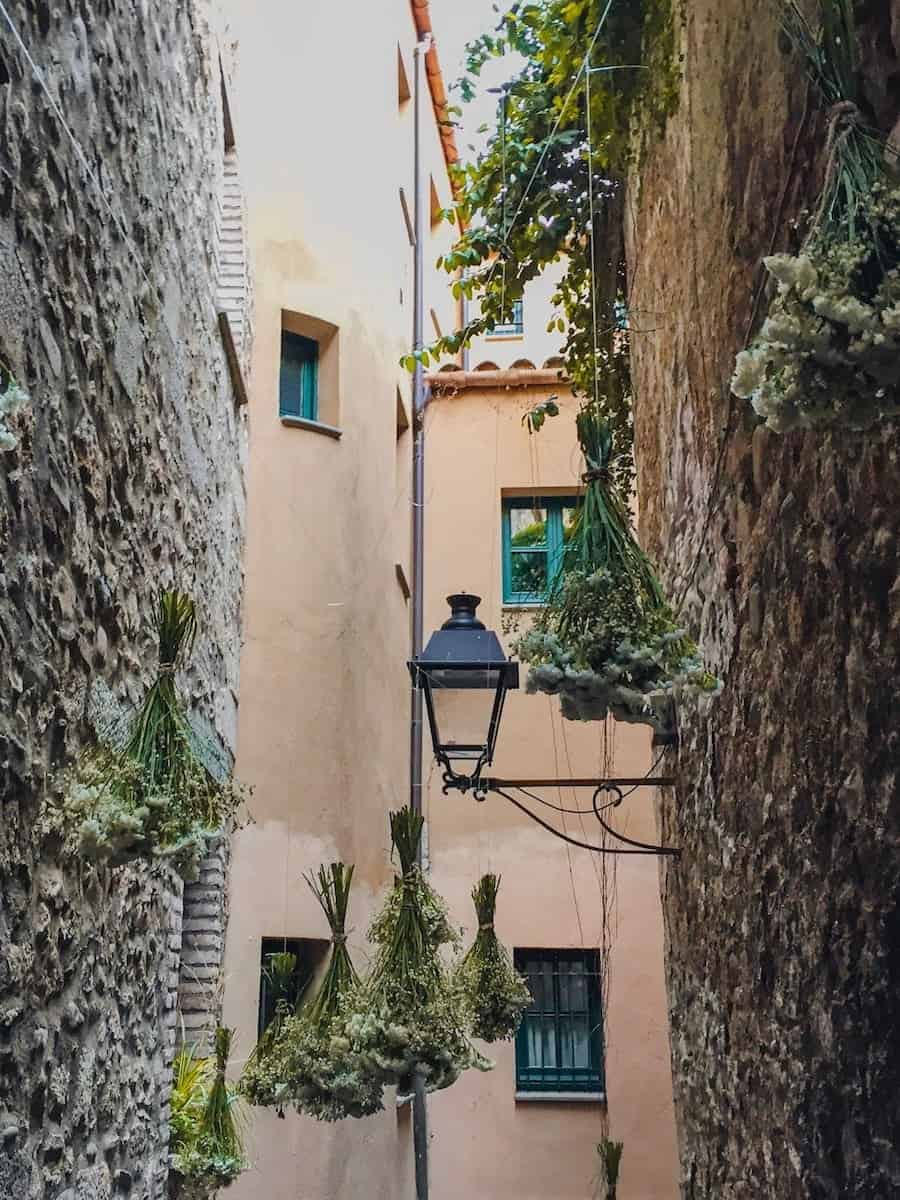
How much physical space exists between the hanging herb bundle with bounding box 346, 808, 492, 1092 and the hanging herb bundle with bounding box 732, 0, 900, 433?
2.69 m

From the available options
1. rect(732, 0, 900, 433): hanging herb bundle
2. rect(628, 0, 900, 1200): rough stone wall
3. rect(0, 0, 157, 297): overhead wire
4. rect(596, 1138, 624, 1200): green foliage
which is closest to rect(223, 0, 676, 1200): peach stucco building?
rect(596, 1138, 624, 1200): green foliage

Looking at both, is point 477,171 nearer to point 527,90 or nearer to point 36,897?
point 527,90

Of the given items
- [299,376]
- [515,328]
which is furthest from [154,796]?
[515,328]

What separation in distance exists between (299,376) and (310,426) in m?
0.64

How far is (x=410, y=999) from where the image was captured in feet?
13.3

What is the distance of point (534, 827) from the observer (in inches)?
358

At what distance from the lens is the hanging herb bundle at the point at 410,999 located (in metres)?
3.98

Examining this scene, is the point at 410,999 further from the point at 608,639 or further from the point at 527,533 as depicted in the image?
the point at 527,533

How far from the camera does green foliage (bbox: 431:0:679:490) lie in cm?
581

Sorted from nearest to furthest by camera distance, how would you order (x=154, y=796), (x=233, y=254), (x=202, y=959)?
(x=154, y=796), (x=202, y=959), (x=233, y=254)

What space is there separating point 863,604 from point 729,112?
2.07 meters

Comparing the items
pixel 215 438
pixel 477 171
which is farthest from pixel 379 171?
pixel 215 438

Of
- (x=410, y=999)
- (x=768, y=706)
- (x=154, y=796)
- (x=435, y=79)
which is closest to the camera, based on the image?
(x=154, y=796)

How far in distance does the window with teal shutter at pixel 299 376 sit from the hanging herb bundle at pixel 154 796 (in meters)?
5.89
